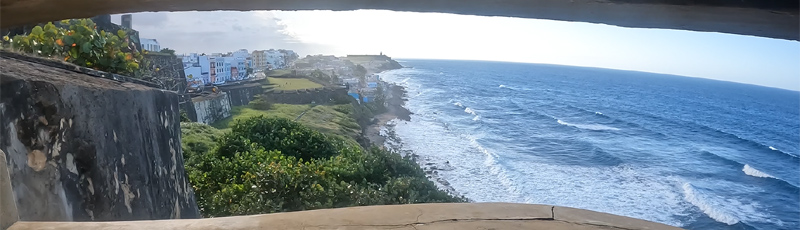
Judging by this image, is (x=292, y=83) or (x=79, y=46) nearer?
(x=79, y=46)

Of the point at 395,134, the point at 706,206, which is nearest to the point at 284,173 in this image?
the point at 395,134

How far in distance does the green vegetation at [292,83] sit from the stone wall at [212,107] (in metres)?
1.00

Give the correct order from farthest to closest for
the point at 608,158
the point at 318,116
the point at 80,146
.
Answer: the point at 608,158
the point at 318,116
the point at 80,146

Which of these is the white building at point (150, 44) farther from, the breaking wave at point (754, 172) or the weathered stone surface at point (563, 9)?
the breaking wave at point (754, 172)

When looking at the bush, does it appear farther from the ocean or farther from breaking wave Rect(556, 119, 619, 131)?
breaking wave Rect(556, 119, 619, 131)

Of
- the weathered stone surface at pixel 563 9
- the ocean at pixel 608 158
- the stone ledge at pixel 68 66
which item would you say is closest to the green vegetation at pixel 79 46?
the stone ledge at pixel 68 66

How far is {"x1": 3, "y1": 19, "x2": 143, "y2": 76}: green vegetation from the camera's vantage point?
7.60 feet

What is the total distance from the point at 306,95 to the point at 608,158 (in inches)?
356

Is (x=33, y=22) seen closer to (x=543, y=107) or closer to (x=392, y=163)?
(x=392, y=163)

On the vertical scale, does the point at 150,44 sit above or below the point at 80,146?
below

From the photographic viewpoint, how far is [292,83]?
35.9 feet

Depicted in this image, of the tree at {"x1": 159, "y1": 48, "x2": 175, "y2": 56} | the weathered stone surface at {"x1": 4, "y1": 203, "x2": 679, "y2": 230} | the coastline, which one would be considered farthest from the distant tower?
the weathered stone surface at {"x1": 4, "y1": 203, "x2": 679, "y2": 230}

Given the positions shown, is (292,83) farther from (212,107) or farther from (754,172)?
(754,172)

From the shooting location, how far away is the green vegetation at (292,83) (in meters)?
10.7
